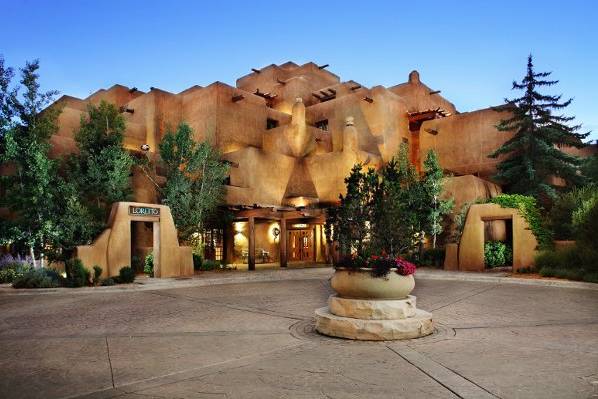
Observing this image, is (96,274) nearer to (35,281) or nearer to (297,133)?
(35,281)

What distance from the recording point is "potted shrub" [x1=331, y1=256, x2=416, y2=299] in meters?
7.03

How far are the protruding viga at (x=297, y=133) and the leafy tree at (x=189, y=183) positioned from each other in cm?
802

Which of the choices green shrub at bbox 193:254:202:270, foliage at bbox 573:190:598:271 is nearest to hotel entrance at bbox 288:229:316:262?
green shrub at bbox 193:254:202:270

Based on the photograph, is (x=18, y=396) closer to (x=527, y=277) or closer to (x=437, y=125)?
(x=527, y=277)

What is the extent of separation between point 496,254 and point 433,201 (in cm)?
460

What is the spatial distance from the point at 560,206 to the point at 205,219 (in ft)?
56.6

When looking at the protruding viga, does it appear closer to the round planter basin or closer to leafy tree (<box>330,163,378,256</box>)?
leafy tree (<box>330,163,378,256</box>)

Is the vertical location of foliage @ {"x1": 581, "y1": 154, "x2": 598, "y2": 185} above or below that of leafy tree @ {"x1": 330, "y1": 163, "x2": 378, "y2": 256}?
above

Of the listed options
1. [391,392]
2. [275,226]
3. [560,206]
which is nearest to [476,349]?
[391,392]

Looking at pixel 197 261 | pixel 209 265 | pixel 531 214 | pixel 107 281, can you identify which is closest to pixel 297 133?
pixel 209 265

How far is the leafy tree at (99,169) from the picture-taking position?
18938mm

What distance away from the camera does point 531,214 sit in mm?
18484

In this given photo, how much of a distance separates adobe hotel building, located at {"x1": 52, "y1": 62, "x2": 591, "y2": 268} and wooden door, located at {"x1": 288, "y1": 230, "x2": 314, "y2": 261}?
68 millimetres

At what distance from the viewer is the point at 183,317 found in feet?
28.6
